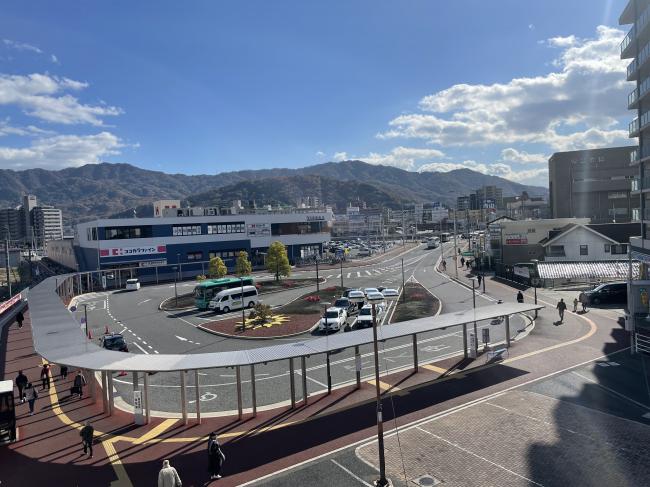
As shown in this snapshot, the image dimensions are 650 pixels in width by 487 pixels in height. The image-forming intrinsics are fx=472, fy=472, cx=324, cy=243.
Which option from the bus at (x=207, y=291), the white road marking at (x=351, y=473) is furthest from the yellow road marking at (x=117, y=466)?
the bus at (x=207, y=291)

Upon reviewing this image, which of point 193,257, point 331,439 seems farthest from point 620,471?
point 193,257

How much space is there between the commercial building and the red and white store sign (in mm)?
97714

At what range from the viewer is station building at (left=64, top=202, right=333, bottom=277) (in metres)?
77.9

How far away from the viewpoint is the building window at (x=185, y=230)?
276 feet

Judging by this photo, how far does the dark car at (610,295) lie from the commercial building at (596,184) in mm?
77850

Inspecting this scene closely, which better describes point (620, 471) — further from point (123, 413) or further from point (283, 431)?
point (123, 413)

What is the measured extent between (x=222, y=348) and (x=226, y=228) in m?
60.1

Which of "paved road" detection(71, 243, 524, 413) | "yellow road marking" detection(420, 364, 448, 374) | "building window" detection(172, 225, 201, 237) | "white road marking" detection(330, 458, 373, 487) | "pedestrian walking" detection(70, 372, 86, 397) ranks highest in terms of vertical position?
"building window" detection(172, 225, 201, 237)

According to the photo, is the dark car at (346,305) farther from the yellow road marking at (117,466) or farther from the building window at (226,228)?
the building window at (226,228)

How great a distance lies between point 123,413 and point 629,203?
126864 millimetres

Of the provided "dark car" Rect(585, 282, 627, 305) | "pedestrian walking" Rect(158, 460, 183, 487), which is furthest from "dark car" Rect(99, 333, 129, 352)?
"dark car" Rect(585, 282, 627, 305)

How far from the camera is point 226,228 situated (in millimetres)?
90812

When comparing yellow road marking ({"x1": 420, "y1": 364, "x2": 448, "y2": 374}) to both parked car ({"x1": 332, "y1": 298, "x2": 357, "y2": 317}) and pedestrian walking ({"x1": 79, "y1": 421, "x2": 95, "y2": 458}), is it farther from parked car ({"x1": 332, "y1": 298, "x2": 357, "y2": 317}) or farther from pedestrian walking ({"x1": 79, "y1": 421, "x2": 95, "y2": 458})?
parked car ({"x1": 332, "y1": 298, "x2": 357, "y2": 317})

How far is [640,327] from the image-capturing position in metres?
32.4
